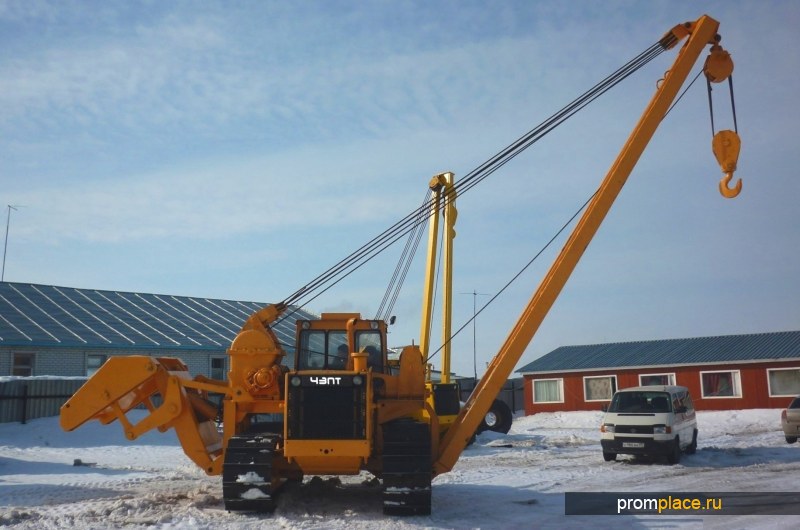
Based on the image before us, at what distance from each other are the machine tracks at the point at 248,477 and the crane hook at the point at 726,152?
10.1 metres

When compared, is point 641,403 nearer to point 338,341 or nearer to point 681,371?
point 338,341

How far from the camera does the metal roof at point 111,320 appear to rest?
109 feet

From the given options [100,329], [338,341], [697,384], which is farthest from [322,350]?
[697,384]

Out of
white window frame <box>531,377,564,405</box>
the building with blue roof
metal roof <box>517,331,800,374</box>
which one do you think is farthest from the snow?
white window frame <box>531,377,564,405</box>

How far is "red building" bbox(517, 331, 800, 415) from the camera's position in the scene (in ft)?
127

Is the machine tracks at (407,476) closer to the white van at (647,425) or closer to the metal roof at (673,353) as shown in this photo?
the white van at (647,425)

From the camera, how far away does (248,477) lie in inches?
502

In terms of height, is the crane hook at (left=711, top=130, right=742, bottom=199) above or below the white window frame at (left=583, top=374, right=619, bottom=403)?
above

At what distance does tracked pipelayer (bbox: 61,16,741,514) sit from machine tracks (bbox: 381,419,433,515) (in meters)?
0.02

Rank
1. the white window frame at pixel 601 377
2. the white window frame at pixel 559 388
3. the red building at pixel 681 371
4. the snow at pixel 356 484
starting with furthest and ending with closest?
the white window frame at pixel 559 388 < the white window frame at pixel 601 377 < the red building at pixel 681 371 < the snow at pixel 356 484

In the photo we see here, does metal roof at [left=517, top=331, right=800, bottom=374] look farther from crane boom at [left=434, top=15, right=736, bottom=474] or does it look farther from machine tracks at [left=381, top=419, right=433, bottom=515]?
machine tracks at [left=381, top=419, right=433, bottom=515]

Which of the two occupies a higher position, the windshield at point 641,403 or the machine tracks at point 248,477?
the windshield at point 641,403

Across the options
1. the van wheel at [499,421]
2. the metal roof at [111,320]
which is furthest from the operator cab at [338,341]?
the van wheel at [499,421]

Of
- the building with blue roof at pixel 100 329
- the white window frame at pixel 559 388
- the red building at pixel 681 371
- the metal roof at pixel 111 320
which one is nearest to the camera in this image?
the building with blue roof at pixel 100 329
